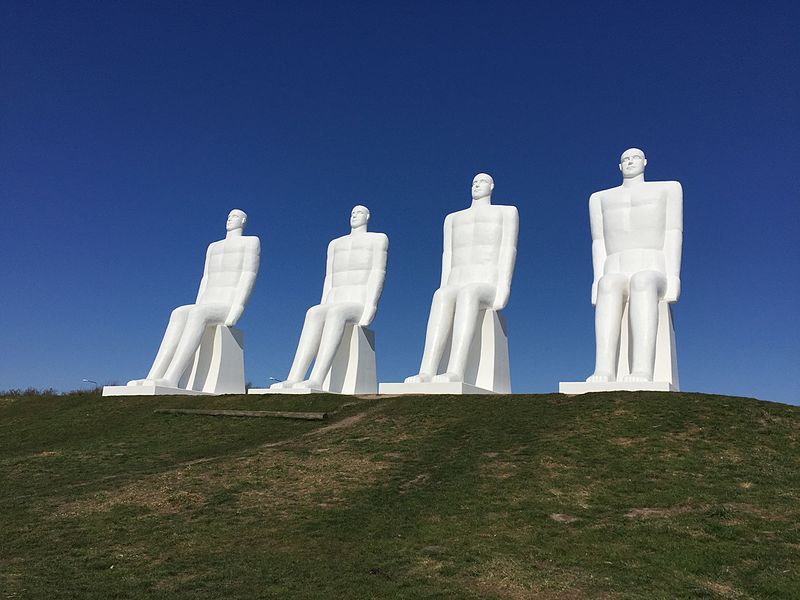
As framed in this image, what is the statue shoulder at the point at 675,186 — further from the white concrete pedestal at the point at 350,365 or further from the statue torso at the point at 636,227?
the white concrete pedestal at the point at 350,365

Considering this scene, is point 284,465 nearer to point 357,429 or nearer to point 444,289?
point 357,429

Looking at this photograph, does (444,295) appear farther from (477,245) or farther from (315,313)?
(315,313)

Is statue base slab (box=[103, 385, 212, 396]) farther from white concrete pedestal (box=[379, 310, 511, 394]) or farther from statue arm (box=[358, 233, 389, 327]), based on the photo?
white concrete pedestal (box=[379, 310, 511, 394])

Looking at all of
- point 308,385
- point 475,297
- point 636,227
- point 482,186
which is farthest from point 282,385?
point 636,227

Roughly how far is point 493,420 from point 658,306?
557 cm

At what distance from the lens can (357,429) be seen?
15.4 meters

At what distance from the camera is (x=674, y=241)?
1858 centimetres

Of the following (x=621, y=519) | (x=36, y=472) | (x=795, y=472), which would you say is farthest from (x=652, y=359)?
(x=36, y=472)

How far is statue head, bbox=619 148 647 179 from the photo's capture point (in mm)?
19453

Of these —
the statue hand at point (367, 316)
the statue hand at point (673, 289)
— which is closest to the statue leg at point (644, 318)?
the statue hand at point (673, 289)

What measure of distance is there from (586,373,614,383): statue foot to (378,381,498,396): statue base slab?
9.10ft

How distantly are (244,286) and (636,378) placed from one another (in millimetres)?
11767

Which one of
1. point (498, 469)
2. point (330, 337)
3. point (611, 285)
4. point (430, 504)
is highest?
point (611, 285)

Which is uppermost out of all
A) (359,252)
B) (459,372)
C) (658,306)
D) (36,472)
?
(359,252)
